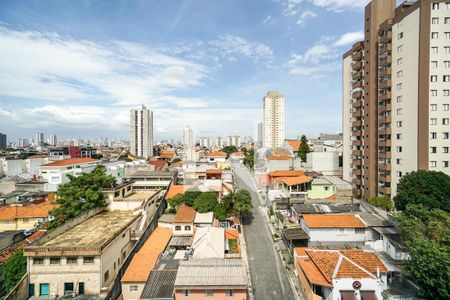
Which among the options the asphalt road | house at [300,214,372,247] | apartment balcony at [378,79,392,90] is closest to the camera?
the asphalt road

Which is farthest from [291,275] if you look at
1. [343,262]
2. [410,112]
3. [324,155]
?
[324,155]

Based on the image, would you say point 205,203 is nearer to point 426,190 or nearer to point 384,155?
point 426,190

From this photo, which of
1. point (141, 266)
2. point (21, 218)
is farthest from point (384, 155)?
point (21, 218)

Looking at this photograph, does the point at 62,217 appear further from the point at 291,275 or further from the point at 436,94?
the point at 436,94

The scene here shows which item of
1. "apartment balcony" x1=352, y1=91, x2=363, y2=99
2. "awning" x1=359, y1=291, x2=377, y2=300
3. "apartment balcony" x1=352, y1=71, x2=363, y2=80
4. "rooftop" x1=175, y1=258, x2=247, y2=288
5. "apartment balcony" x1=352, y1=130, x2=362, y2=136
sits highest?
"apartment balcony" x1=352, y1=71, x2=363, y2=80

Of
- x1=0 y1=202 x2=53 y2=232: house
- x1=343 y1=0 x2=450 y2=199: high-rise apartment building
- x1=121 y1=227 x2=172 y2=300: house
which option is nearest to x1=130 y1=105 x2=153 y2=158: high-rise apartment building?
x1=0 y1=202 x2=53 y2=232: house

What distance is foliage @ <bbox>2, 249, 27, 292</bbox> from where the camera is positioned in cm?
1646

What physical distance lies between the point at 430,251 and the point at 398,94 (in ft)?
73.2

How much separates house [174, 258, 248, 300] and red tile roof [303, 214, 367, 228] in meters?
8.38

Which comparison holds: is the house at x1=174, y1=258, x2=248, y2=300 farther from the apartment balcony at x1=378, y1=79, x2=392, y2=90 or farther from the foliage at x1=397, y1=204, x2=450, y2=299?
the apartment balcony at x1=378, y1=79, x2=392, y2=90

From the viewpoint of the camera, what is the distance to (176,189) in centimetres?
3344

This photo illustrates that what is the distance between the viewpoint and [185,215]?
25.2 meters

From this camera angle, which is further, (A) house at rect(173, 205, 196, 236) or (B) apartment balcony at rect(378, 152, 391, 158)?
(B) apartment balcony at rect(378, 152, 391, 158)

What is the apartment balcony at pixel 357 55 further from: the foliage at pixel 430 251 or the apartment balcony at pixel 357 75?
the foliage at pixel 430 251
